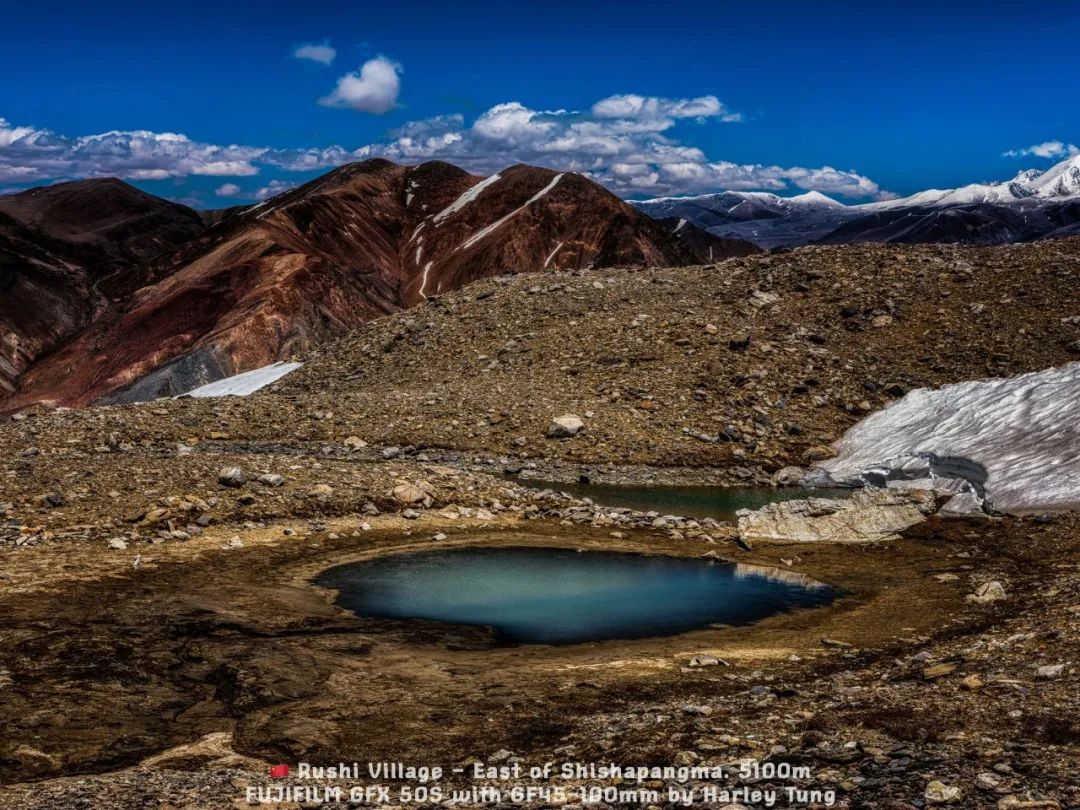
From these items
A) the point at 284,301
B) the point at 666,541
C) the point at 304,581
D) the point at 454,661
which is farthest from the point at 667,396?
the point at 284,301

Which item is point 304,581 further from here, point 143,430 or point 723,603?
point 143,430

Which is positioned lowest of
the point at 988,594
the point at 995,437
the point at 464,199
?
the point at 988,594

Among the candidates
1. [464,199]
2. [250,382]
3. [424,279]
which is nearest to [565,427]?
[250,382]

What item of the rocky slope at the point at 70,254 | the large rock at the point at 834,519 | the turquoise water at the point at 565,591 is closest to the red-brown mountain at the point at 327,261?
the rocky slope at the point at 70,254

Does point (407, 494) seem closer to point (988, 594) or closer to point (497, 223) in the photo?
point (988, 594)

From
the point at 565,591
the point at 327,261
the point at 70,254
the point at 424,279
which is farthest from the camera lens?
the point at 70,254
